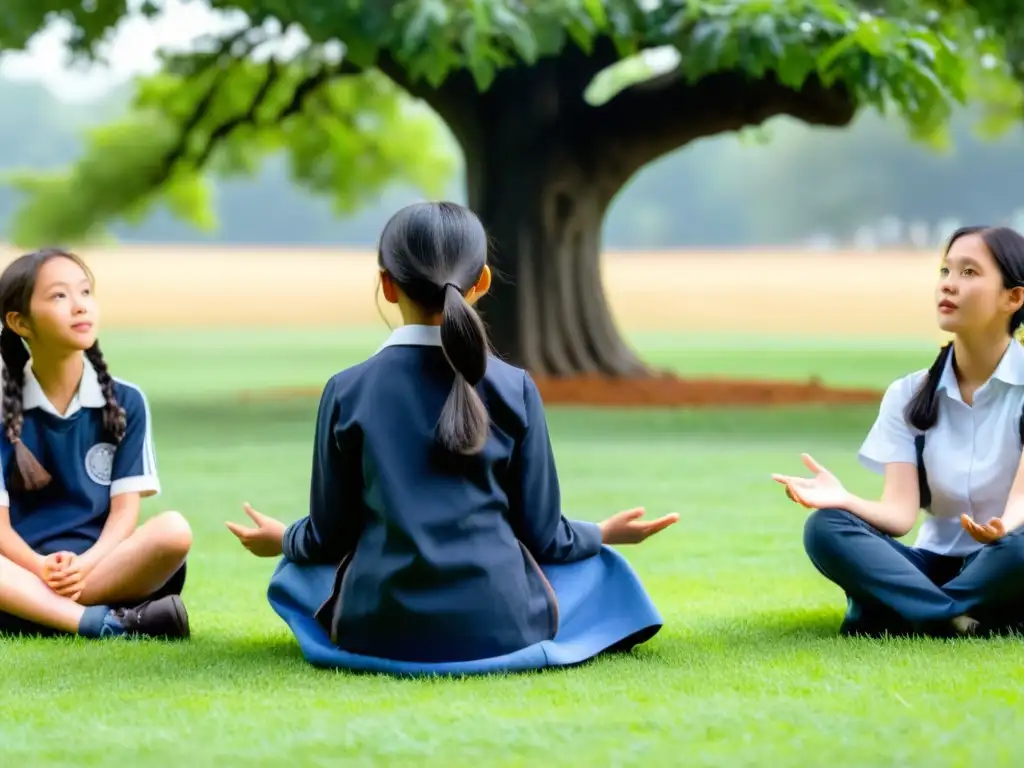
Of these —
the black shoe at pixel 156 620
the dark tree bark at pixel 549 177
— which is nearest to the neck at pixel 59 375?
the black shoe at pixel 156 620

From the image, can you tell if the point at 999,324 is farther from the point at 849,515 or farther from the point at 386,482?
the point at 386,482

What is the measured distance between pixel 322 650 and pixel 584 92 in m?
12.1

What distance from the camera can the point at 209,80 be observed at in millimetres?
19734

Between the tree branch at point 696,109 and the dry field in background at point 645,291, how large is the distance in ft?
59.5

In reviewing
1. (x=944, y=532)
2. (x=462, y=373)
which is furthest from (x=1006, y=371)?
(x=462, y=373)

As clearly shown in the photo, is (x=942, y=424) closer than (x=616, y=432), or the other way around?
(x=942, y=424)

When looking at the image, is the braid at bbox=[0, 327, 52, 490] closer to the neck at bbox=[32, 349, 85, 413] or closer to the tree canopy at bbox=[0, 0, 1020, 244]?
the neck at bbox=[32, 349, 85, 413]

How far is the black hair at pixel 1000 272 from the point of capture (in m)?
4.55

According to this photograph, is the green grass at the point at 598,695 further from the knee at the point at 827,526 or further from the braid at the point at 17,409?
the braid at the point at 17,409

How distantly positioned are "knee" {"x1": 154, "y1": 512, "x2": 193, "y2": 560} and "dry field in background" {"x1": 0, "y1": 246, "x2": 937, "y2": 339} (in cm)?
2768

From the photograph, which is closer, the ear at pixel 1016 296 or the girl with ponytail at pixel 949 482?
the girl with ponytail at pixel 949 482

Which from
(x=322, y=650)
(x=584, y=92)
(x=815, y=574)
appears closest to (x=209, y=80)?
(x=584, y=92)

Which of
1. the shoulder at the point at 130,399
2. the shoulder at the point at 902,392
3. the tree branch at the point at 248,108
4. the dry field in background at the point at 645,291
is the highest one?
the tree branch at the point at 248,108

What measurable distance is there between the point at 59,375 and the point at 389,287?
1.33 meters
